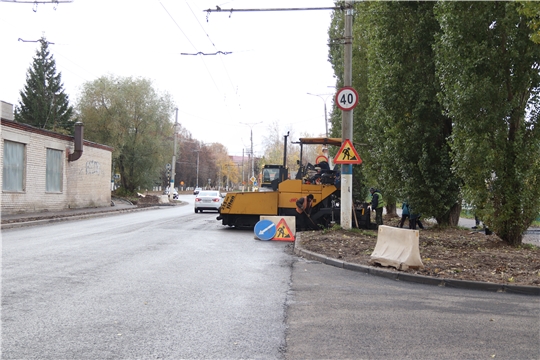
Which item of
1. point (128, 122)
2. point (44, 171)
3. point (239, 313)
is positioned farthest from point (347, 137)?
point (128, 122)

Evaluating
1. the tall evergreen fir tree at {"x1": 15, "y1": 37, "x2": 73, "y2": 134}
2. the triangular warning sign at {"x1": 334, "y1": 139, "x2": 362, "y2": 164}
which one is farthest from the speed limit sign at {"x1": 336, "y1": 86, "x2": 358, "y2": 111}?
the tall evergreen fir tree at {"x1": 15, "y1": 37, "x2": 73, "y2": 134}

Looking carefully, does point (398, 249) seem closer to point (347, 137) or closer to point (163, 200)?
point (347, 137)

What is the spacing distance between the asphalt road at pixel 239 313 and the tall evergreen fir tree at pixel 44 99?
5537 cm

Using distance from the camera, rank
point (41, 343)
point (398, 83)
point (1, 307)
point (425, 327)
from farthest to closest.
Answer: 1. point (398, 83)
2. point (1, 307)
3. point (425, 327)
4. point (41, 343)

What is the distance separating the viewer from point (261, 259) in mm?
11500

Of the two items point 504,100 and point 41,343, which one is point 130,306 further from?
point 504,100

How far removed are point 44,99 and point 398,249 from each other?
61403 millimetres

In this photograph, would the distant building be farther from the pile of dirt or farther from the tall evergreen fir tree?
the tall evergreen fir tree

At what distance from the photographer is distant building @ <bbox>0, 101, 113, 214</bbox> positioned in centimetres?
2603

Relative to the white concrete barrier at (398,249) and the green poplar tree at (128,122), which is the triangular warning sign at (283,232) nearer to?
the white concrete barrier at (398,249)

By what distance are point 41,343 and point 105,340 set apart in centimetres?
57

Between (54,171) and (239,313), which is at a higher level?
(54,171)

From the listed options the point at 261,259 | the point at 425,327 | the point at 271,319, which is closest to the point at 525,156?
the point at 261,259

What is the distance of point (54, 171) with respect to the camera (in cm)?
3119
